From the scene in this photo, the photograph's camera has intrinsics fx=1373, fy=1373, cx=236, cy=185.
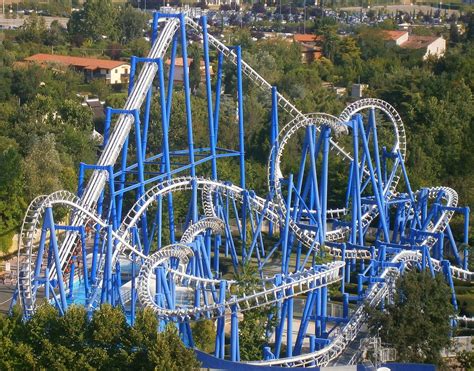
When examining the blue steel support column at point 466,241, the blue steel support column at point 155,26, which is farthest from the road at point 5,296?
the blue steel support column at point 466,241

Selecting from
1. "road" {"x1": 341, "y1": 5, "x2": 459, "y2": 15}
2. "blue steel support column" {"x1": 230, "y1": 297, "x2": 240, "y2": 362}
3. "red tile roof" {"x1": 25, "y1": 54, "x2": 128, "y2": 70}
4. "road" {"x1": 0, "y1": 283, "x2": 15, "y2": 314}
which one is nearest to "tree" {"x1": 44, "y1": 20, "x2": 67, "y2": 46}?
"red tile roof" {"x1": 25, "y1": 54, "x2": 128, "y2": 70}

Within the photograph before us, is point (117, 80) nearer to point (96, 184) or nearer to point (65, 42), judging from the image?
point (65, 42)

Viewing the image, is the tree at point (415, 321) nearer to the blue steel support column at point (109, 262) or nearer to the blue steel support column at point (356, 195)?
the blue steel support column at point (109, 262)

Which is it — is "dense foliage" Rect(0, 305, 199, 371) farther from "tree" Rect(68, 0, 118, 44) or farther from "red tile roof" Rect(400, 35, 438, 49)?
"tree" Rect(68, 0, 118, 44)

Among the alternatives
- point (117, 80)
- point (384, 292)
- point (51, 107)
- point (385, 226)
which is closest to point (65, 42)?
point (117, 80)

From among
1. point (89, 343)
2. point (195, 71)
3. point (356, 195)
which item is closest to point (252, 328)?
point (89, 343)
